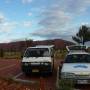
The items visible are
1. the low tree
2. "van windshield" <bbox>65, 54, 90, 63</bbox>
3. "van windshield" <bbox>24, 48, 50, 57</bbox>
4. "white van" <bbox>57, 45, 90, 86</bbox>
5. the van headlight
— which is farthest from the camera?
the low tree

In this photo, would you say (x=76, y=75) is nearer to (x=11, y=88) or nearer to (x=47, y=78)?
(x=11, y=88)

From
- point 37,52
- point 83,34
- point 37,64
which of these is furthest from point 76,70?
point 83,34

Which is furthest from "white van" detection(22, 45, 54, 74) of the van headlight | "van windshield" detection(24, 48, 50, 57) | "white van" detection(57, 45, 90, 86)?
the van headlight

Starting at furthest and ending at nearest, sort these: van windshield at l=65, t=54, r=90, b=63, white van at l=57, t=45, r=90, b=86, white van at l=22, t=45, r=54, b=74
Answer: white van at l=22, t=45, r=54, b=74
van windshield at l=65, t=54, r=90, b=63
white van at l=57, t=45, r=90, b=86

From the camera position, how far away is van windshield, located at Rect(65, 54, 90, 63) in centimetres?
2009

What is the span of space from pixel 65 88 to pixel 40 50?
11.5 meters

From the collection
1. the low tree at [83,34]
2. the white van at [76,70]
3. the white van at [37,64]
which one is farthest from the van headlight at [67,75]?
the low tree at [83,34]

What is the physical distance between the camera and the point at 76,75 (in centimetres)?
1756

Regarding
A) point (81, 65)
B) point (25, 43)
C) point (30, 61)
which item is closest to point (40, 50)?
point (30, 61)

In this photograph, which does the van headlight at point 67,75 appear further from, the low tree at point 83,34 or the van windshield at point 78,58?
the low tree at point 83,34

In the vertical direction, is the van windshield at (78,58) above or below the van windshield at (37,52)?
above

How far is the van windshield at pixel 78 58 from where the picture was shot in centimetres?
2009

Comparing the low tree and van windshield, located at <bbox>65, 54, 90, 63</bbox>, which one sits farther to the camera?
the low tree

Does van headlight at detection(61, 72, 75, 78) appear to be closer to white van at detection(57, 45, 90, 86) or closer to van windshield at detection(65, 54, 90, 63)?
white van at detection(57, 45, 90, 86)
